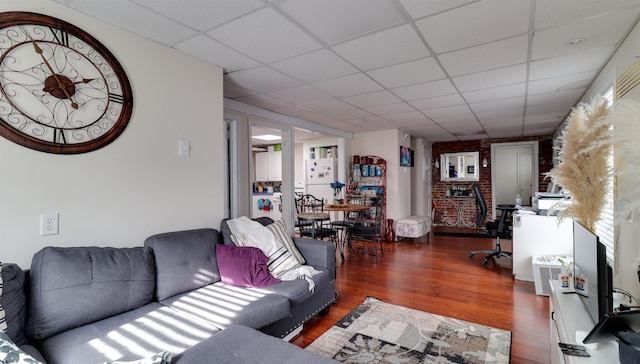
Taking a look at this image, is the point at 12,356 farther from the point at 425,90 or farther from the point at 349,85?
the point at 425,90

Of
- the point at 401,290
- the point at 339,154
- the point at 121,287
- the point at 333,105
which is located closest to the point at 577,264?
the point at 401,290

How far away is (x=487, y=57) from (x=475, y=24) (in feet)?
2.26

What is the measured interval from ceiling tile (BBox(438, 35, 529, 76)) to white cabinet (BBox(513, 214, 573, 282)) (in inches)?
82.1

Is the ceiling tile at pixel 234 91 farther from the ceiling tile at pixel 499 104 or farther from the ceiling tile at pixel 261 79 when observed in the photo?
the ceiling tile at pixel 499 104

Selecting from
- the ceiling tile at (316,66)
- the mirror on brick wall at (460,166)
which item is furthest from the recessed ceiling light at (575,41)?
the mirror on brick wall at (460,166)

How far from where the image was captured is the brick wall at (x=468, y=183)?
7.24 meters

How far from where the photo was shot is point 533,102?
413 cm

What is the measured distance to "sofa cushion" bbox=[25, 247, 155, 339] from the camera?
5.08 ft

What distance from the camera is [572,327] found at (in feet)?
4.98

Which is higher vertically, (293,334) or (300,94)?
(300,94)

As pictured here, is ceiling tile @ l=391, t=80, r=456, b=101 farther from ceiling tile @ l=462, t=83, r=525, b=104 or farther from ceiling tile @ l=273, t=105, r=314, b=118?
ceiling tile @ l=273, t=105, r=314, b=118

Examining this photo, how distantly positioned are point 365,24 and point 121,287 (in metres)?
2.32

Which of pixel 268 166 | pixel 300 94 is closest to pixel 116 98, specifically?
pixel 300 94

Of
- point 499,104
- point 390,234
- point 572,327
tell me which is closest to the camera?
point 572,327
